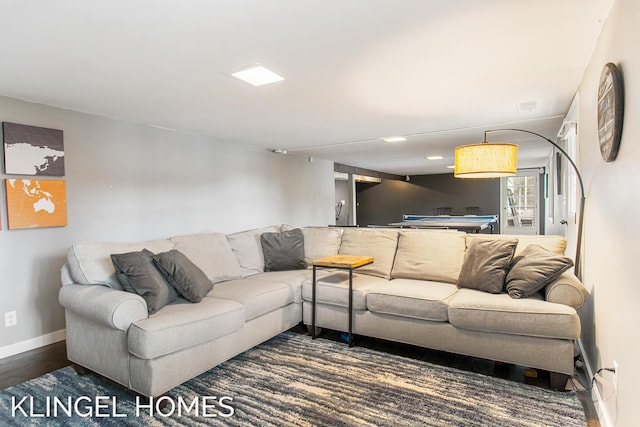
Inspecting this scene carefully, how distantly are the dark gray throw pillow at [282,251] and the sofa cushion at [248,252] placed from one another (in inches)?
2.5

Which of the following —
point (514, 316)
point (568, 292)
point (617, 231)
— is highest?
point (617, 231)

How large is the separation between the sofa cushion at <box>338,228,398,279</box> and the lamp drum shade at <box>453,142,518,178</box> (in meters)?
1.26

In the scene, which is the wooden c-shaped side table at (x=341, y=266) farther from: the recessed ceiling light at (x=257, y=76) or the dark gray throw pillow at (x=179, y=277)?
the recessed ceiling light at (x=257, y=76)

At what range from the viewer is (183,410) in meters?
2.24

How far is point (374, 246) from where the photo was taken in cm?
384

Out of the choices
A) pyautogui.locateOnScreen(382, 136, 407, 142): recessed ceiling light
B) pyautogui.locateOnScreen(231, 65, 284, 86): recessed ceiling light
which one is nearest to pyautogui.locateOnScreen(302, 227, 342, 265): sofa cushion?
pyautogui.locateOnScreen(382, 136, 407, 142): recessed ceiling light

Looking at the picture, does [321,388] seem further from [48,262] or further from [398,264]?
[48,262]

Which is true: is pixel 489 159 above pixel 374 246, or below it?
above

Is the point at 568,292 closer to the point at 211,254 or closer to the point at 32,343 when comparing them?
the point at 211,254

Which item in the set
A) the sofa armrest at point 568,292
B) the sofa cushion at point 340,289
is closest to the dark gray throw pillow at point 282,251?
the sofa cushion at point 340,289

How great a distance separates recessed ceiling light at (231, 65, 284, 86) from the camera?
8.26ft

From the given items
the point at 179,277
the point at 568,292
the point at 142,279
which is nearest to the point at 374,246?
the point at 568,292

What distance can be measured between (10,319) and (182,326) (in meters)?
1.86

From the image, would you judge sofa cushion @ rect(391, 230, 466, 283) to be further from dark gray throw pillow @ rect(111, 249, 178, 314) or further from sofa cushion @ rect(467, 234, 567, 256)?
dark gray throw pillow @ rect(111, 249, 178, 314)
